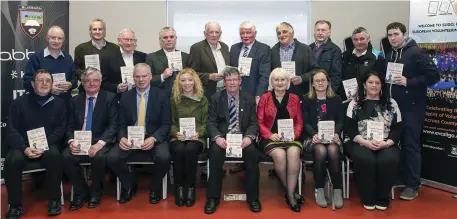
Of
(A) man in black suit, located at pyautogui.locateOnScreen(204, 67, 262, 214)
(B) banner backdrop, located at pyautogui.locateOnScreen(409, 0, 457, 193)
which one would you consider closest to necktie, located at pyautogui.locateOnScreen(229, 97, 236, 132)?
(A) man in black suit, located at pyautogui.locateOnScreen(204, 67, 262, 214)

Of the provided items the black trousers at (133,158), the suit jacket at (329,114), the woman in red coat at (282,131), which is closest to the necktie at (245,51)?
the woman in red coat at (282,131)

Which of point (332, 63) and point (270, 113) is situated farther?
point (332, 63)

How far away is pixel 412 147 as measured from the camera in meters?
4.23

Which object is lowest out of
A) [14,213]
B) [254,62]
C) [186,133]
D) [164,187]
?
[14,213]

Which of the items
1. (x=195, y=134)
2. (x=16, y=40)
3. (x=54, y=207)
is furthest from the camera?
(x=16, y=40)

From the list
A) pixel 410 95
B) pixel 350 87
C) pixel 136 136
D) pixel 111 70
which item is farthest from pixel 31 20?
pixel 410 95

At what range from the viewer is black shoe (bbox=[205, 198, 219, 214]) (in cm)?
366

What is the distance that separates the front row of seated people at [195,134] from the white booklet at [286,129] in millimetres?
65

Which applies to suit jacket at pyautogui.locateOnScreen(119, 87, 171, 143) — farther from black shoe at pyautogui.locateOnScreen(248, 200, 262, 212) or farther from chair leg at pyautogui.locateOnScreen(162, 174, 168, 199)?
black shoe at pyautogui.locateOnScreen(248, 200, 262, 212)

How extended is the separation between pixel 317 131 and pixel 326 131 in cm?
17

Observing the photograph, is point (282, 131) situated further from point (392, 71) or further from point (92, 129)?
point (92, 129)

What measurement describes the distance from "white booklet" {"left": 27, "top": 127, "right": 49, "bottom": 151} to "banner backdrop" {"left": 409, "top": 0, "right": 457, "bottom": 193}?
4205mm

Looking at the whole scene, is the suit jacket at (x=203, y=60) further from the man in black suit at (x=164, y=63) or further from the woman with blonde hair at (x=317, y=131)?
the woman with blonde hair at (x=317, y=131)

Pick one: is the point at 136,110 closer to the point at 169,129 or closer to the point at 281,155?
the point at 169,129
